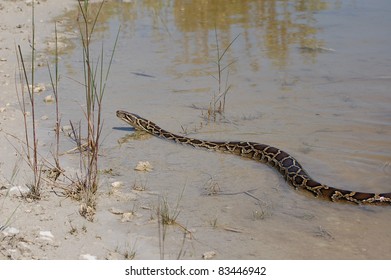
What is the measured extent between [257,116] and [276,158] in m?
1.90

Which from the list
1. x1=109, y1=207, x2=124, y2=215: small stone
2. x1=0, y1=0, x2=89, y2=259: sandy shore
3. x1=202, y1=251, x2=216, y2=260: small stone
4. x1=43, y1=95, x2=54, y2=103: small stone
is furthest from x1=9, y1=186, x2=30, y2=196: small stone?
x1=43, y1=95, x2=54, y2=103: small stone

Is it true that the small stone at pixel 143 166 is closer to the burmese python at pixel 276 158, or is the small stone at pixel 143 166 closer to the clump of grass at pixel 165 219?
the clump of grass at pixel 165 219

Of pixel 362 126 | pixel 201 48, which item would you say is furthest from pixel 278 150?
pixel 201 48

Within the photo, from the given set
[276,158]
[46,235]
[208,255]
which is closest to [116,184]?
[46,235]

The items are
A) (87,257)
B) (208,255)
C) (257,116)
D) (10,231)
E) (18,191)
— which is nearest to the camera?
(87,257)

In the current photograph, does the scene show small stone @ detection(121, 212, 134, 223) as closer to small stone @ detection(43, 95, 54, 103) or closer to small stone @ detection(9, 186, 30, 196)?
small stone @ detection(9, 186, 30, 196)

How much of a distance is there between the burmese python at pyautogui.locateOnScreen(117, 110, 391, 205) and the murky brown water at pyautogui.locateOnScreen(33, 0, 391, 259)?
0.50ft

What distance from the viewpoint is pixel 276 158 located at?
29.5 feet

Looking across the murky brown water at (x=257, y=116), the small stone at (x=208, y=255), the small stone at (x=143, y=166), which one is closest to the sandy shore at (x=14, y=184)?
the murky brown water at (x=257, y=116)

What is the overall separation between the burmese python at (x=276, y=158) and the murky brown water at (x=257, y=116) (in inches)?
5.9

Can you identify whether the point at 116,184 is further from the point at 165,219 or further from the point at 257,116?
the point at 257,116

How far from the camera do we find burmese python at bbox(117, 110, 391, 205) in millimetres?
7750
